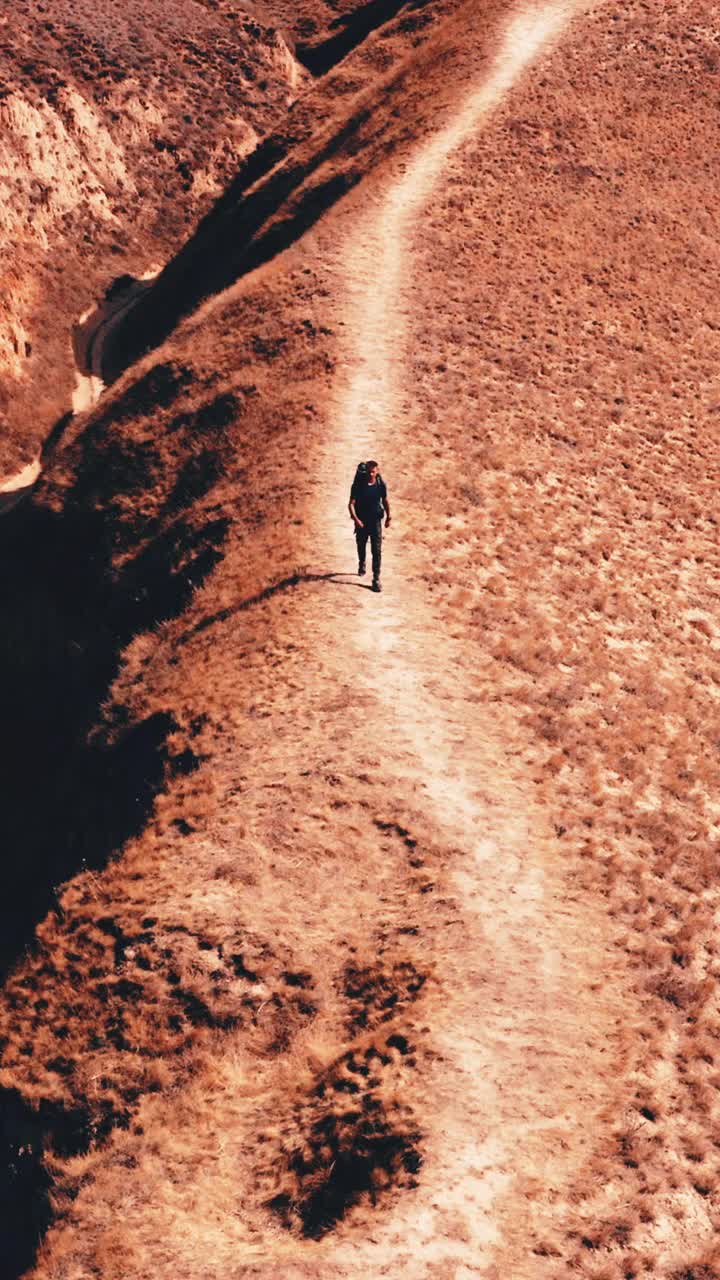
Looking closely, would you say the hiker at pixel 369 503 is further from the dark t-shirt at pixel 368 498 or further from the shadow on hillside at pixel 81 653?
the shadow on hillside at pixel 81 653

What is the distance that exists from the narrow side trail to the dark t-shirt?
75.1 inches

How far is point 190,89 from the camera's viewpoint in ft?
166

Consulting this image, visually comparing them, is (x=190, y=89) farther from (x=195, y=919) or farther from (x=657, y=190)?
(x=195, y=919)

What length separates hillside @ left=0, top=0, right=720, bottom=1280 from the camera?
29.9 ft

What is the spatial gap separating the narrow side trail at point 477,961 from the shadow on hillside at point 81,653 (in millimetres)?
4015

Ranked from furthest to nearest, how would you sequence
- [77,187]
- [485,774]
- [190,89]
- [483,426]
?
[190,89] < [77,187] < [483,426] < [485,774]

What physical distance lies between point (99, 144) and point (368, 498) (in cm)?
4202

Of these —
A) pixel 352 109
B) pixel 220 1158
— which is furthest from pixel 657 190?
pixel 220 1158

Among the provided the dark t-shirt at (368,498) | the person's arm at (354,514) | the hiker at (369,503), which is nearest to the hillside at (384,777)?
the hiker at (369,503)

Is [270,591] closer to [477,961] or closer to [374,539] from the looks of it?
[374,539]

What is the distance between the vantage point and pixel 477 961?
10.6 metres

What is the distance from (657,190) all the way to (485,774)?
2841 cm

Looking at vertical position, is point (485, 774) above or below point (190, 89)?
below

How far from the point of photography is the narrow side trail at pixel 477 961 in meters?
8.61
